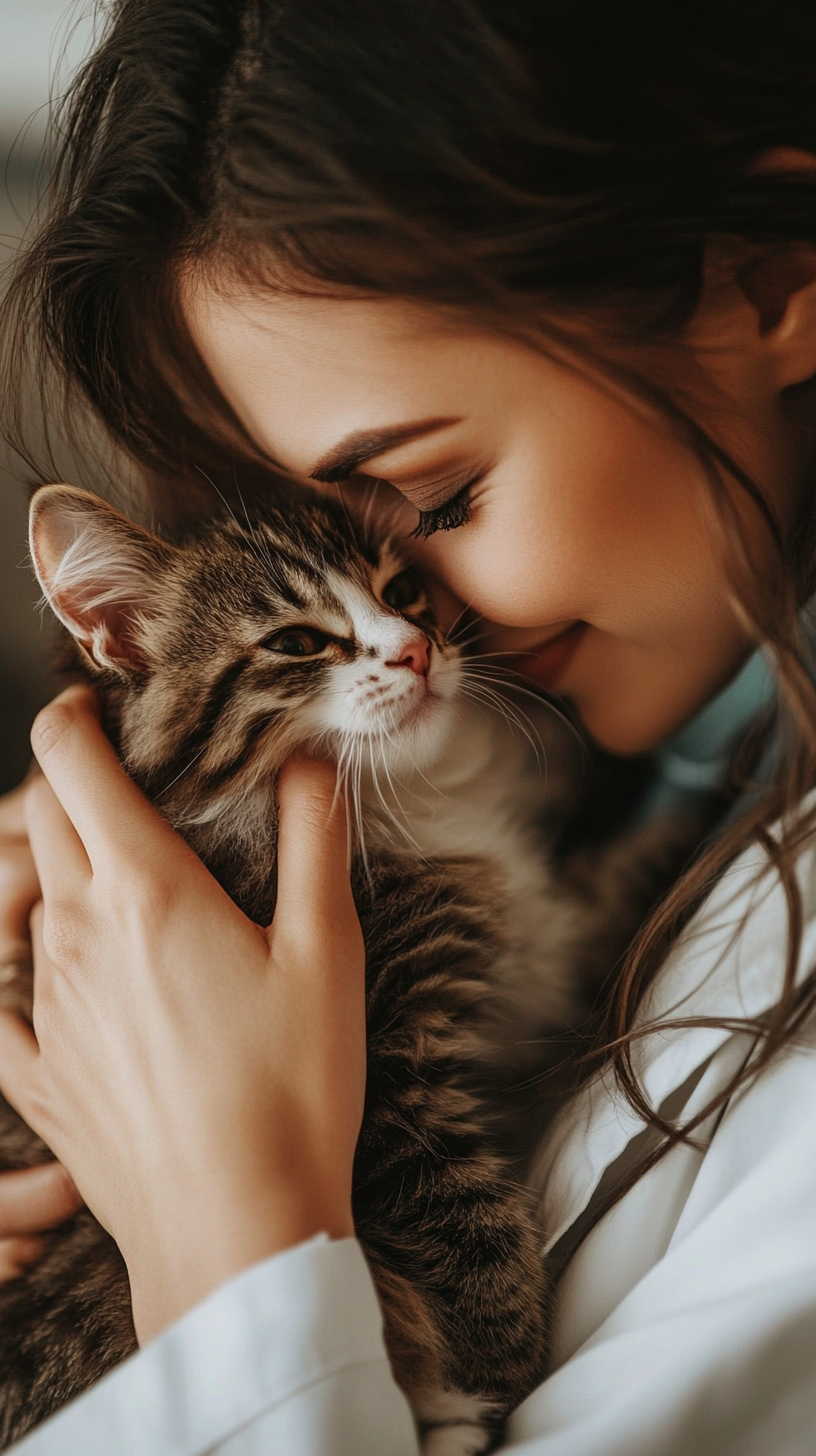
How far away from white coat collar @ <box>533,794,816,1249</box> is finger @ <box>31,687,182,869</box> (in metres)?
0.40

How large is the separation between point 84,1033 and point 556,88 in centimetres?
69

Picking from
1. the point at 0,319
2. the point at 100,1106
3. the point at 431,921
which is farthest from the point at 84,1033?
the point at 0,319

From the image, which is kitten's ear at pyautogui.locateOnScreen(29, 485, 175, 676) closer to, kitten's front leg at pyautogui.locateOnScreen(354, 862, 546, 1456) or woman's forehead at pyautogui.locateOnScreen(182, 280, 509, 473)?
woman's forehead at pyautogui.locateOnScreen(182, 280, 509, 473)

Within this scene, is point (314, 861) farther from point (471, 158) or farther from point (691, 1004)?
point (471, 158)

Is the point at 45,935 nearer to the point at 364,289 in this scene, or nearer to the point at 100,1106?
the point at 100,1106

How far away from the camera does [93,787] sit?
699 millimetres

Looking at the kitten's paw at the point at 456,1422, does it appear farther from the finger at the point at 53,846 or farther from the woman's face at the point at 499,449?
the woman's face at the point at 499,449

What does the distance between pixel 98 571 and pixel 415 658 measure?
271 mm

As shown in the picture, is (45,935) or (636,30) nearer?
(636,30)

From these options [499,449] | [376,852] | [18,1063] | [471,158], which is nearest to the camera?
[471,158]

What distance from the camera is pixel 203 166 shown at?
58cm

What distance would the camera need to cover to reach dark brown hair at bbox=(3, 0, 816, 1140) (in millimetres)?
530

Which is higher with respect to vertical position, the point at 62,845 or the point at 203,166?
the point at 203,166

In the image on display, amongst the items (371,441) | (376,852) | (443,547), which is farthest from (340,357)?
(376,852)
